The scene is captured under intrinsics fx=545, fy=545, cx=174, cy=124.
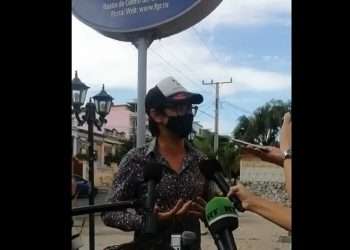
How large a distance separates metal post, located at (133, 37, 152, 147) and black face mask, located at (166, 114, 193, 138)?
115mm

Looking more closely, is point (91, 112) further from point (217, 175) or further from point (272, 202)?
point (272, 202)

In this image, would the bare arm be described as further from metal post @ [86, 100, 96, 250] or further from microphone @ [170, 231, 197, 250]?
metal post @ [86, 100, 96, 250]

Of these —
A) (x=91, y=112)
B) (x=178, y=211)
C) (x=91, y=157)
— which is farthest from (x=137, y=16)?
(x=178, y=211)

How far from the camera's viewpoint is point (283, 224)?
2115 millimetres

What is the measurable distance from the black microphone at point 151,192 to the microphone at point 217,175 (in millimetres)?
195

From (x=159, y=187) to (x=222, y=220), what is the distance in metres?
0.30

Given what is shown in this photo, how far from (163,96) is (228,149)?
0.36m

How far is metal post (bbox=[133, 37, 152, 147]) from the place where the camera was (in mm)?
2303

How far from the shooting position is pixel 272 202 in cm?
214

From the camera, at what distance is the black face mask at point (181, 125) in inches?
91.1

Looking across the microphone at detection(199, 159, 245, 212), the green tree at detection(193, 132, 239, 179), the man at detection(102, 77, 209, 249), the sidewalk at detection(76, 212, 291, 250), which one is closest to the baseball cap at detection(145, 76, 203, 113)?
the man at detection(102, 77, 209, 249)

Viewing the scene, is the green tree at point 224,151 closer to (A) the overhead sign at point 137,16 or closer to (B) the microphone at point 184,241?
(B) the microphone at point 184,241
